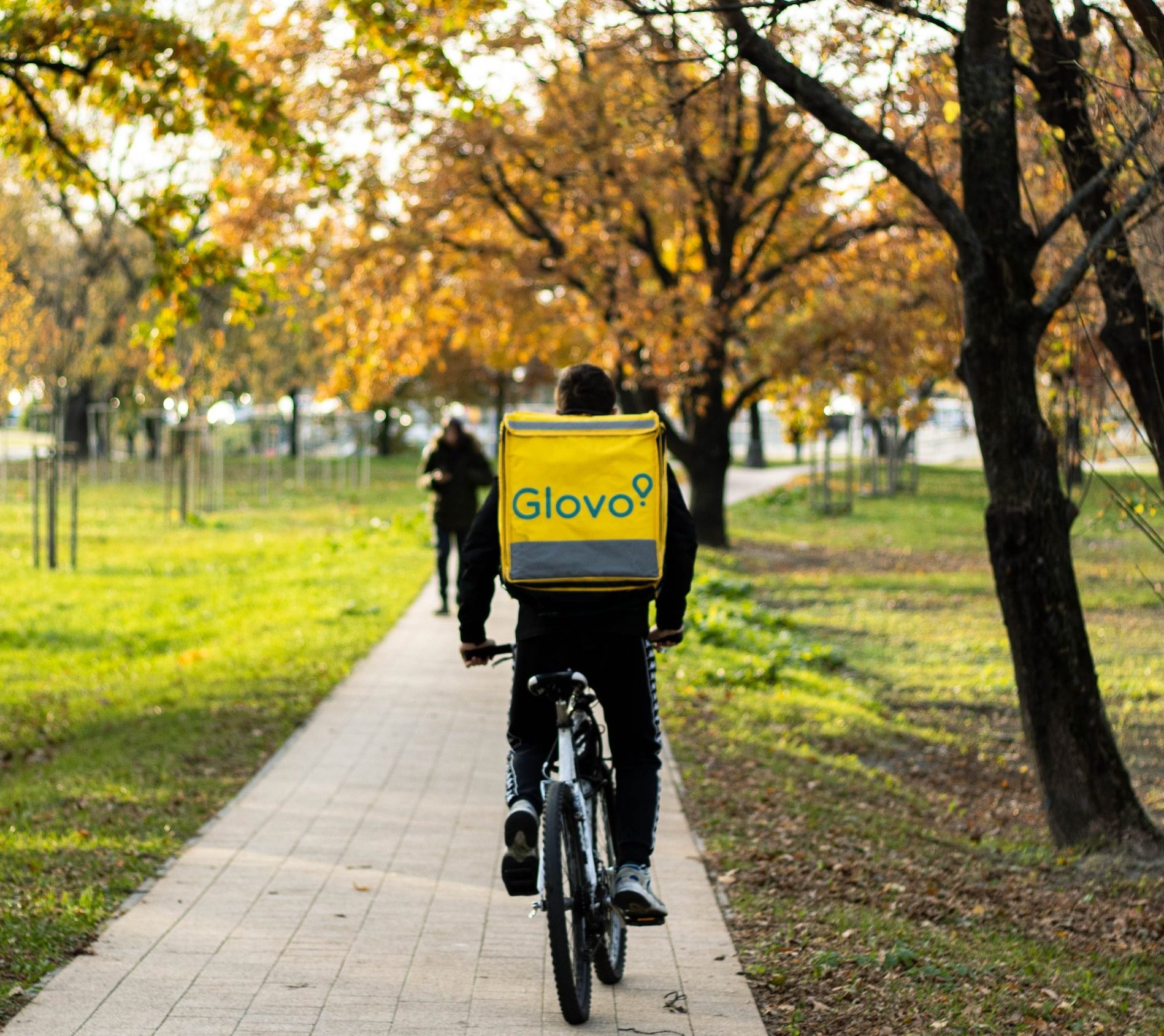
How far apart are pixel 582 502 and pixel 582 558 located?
0.17 m

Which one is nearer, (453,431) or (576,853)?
(576,853)

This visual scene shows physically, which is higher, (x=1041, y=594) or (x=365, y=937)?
(x=1041, y=594)

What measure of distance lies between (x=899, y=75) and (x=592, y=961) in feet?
16.5

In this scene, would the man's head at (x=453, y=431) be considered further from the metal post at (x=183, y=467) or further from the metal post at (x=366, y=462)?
the metal post at (x=366, y=462)

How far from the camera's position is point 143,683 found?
12180mm

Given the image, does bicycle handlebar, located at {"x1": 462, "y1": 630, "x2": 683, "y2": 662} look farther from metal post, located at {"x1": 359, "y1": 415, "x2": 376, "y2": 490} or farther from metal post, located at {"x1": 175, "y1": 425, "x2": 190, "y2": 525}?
metal post, located at {"x1": 359, "y1": 415, "x2": 376, "y2": 490}

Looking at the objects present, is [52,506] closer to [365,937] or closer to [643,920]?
[365,937]

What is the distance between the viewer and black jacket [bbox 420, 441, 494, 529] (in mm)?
14672

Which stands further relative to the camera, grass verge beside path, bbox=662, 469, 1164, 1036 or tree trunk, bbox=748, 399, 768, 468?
tree trunk, bbox=748, 399, 768, 468

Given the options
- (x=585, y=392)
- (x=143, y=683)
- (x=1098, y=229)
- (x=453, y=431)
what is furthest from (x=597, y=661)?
(x=453, y=431)

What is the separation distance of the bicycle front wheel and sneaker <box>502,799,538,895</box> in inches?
→ 3.8

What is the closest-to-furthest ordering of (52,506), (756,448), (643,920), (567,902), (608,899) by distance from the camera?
1. (567,902)
2. (643,920)
3. (608,899)
4. (52,506)
5. (756,448)

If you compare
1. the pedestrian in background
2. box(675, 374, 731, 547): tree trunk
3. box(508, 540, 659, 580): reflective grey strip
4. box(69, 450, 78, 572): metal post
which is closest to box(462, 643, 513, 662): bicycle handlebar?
box(508, 540, 659, 580): reflective grey strip

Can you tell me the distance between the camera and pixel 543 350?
81.7ft
